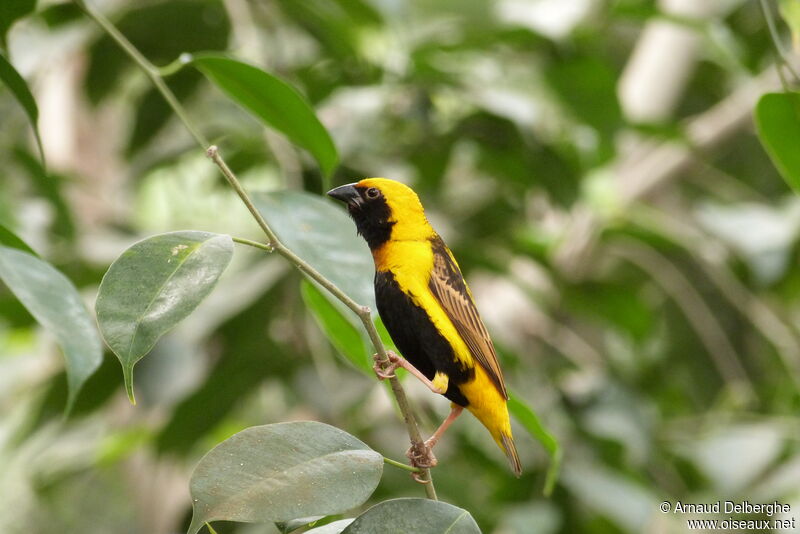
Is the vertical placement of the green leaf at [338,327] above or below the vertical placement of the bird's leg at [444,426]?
above

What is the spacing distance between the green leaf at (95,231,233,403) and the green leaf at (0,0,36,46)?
0.66 m

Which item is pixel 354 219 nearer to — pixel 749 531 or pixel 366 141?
pixel 366 141

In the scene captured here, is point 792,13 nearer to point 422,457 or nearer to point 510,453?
point 510,453

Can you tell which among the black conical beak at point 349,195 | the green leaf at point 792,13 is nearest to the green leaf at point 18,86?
the black conical beak at point 349,195

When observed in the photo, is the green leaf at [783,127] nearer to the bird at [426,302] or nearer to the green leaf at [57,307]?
the bird at [426,302]

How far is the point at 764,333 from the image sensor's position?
3.12 m

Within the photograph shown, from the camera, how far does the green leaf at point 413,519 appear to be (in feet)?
3.26

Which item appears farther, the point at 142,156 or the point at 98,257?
the point at 142,156

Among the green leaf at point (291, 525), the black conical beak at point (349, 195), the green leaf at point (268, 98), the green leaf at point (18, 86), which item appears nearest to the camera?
the green leaf at point (291, 525)

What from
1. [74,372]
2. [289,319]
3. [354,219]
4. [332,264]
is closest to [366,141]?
[289,319]

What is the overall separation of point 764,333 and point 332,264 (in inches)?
88.3

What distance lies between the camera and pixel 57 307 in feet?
3.86

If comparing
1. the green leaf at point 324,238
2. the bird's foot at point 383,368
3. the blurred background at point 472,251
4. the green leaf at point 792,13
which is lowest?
the blurred background at point 472,251

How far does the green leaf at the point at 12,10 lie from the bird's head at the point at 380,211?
562 mm
